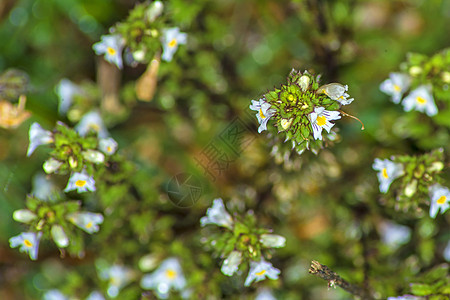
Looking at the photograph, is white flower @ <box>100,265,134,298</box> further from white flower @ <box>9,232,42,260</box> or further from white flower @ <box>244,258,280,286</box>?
white flower @ <box>244,258,280,286</box>

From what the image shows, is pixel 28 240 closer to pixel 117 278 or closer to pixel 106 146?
pixel 106 146

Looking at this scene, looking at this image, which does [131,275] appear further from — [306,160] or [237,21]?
[237,21]

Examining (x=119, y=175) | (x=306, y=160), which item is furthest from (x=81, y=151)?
(x=306, y=160)

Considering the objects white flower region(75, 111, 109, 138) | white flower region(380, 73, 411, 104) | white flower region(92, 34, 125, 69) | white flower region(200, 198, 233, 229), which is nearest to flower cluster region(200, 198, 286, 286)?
white flower region(200, 198, 233, 229)

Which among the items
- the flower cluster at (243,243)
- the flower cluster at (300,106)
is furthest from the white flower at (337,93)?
the flower cluster at (243,243)

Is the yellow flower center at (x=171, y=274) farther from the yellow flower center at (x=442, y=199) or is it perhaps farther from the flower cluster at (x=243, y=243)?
the yellow flower center at (x=442, y=199)

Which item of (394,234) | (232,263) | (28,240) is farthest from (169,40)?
(394,234)
